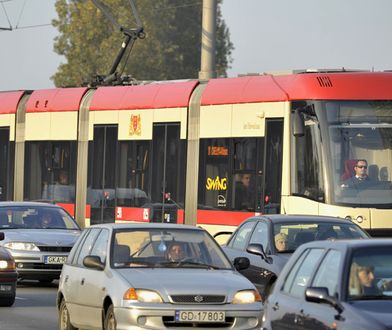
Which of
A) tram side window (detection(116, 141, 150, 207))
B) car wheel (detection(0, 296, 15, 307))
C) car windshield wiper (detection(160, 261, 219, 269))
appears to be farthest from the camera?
tram side window (detection(116, 141, 150, 207))

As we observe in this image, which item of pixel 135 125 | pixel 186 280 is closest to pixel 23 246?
pixel 135 125

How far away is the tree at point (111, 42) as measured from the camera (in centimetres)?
10219

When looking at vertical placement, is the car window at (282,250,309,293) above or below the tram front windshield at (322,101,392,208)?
below

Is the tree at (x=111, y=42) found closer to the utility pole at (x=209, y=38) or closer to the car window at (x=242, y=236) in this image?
the utility pole at (x=209, y=38)

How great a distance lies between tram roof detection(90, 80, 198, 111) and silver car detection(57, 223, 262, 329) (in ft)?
44.5

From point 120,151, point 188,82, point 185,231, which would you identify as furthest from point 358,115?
point 185,231

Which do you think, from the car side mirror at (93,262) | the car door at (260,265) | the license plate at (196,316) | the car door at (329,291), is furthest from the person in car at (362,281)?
the car door at (260,265)

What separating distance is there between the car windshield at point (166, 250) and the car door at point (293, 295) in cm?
318

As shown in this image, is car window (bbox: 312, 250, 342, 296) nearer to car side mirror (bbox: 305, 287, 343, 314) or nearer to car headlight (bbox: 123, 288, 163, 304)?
car side mirror (bbox: 305, 287, 343, 314)

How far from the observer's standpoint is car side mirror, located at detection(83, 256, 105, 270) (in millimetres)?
16312

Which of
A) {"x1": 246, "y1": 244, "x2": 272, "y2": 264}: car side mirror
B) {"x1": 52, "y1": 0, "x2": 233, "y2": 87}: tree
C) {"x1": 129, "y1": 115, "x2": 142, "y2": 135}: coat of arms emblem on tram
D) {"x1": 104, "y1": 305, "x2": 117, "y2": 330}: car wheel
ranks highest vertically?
{"x1": 52, "y1": 0, "x2": 233, "y2": 87}: tree

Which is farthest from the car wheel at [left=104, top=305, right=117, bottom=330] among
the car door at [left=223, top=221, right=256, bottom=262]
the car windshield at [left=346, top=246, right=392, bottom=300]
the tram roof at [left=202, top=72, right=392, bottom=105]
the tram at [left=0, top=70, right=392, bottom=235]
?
the tram roof at [left=202, top=72, right=392, bottom=105]

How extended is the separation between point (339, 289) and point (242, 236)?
905 centimetres

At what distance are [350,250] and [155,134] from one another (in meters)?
20.3
